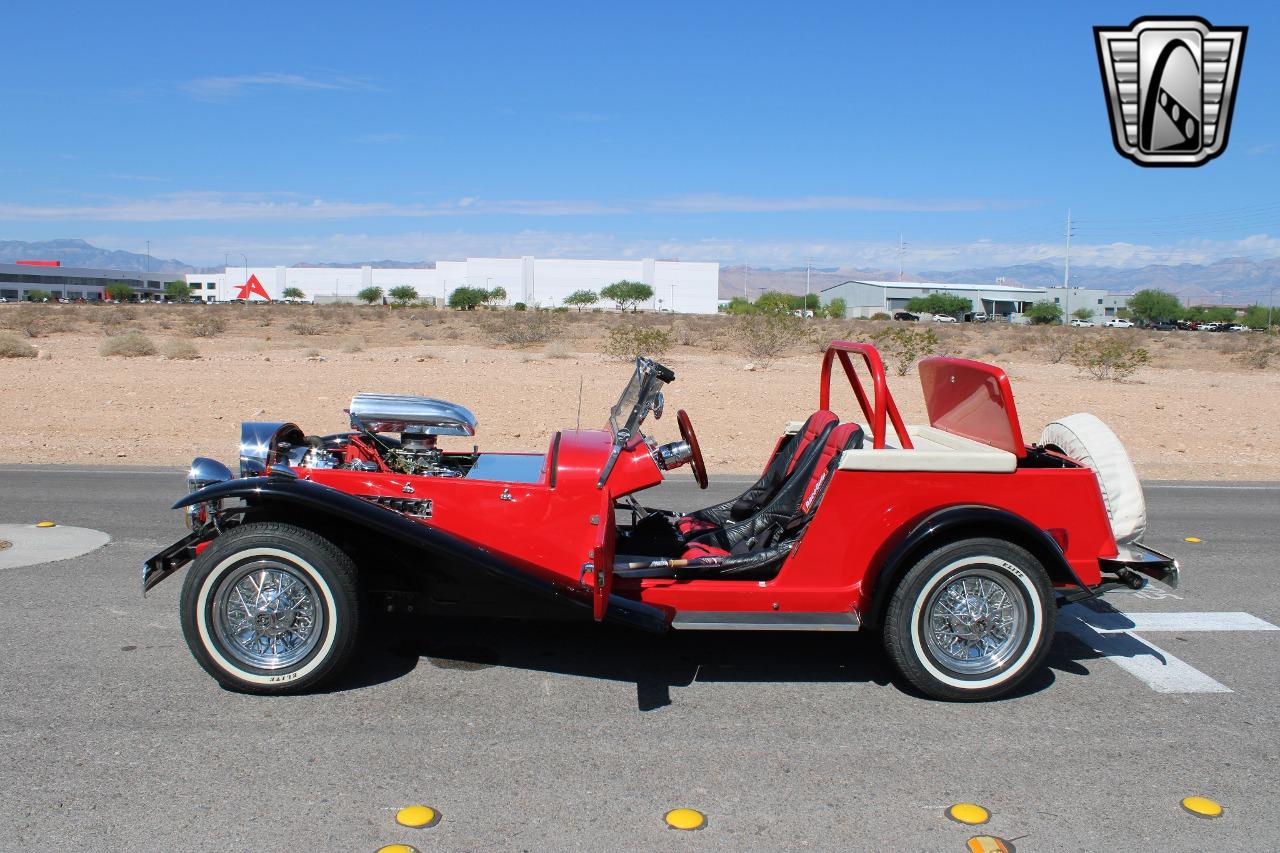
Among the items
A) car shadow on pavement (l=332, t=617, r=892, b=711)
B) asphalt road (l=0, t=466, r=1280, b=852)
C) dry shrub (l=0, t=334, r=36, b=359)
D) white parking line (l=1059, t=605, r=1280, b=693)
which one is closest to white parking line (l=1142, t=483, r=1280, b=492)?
white parking line (l=1059, t=605, r=1280, b=693)

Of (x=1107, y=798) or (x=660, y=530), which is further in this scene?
(x=660, y=530)

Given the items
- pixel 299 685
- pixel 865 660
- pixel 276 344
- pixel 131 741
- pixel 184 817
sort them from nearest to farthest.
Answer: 1. pixel 184 817
2. pixel 131 741
3. pixel 299 685
4. pixel 865 660
5. pixel 276 344

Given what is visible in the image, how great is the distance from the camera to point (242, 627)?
4.33 m

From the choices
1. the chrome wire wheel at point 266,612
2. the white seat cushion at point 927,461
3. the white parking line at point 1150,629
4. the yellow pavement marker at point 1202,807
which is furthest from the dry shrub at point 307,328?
the yellow pavement marker at point 1202,807

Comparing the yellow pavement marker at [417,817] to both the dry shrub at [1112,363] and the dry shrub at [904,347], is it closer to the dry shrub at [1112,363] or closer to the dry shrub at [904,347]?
the dry shrub at [904,347]

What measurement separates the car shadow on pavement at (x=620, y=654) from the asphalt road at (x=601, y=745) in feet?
0.05

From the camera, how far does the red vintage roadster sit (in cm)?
429

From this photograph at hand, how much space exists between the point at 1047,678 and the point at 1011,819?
5.00 ft

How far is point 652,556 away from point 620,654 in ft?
1.63

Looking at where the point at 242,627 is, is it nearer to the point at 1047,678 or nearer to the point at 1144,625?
the point at 1047,678

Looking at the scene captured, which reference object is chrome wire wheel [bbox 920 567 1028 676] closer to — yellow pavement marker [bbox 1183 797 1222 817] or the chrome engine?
yellow pavement marker [bbox 1183 797 1222 817]

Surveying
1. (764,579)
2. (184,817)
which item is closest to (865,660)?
(764,579)

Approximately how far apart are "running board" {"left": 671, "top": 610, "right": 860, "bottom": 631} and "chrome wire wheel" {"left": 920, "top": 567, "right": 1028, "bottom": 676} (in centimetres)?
35

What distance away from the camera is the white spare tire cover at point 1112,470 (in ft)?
15.8
